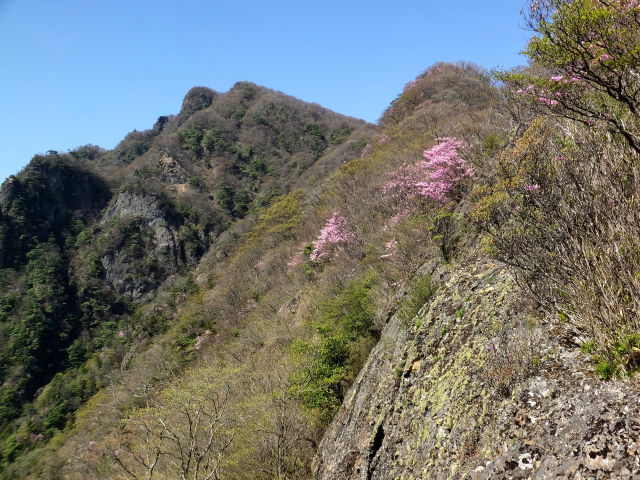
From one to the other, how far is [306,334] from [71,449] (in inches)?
1094

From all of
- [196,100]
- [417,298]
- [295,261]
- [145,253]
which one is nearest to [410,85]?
[295,261]

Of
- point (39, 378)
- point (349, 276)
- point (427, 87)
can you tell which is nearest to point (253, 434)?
point (349, 276)

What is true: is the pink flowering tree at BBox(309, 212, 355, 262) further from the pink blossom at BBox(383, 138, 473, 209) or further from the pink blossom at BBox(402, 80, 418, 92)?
the pink blossom at BBox(402, 80, 418, 92)

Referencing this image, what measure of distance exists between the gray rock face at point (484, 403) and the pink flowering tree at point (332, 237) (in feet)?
39.7

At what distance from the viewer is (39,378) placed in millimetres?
46469

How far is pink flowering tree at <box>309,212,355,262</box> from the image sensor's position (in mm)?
19578

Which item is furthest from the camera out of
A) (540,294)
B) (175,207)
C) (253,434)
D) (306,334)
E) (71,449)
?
(175,207)

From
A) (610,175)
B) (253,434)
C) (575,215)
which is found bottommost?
(253,434)

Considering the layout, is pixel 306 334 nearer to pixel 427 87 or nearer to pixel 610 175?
pixel 610 175

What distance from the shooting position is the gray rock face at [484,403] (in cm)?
272

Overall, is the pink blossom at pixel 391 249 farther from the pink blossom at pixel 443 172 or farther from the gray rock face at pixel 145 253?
the gray rock face at pixel 145 253

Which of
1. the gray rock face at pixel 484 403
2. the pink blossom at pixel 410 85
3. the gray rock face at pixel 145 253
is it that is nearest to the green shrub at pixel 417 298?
the gray rock face at pixel 484 403

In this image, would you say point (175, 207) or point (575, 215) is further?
point (175, 207)

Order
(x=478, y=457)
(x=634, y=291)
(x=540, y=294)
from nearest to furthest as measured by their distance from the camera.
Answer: (x=634, y=291)
(x=478, y=457)
(x=540, y=294)
